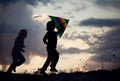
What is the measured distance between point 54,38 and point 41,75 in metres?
1.98

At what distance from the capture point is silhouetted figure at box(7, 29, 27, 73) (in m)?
14.4

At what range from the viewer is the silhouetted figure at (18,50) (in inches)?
567

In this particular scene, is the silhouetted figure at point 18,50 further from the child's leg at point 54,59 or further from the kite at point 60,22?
the child's leg at point 54,59

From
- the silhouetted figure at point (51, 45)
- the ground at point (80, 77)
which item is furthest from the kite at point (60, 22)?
the ground at point (80, 77)

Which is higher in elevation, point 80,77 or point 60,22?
point 60,22

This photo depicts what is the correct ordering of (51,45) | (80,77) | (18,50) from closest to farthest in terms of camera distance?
(80,77) < (51,45) < (18,50)

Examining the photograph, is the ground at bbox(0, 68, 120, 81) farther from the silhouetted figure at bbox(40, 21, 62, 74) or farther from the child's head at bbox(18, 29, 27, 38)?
the child's head at bbox(18, 29, 27, 38)

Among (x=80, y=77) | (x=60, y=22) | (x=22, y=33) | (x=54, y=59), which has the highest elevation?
(x=60, y=22)

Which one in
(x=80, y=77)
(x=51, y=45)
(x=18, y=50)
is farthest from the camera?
(x=18, y=50)

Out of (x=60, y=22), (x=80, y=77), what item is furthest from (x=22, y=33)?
(x=80, y=77)

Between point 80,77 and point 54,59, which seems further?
point 54,59

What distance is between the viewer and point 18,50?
47.3ft

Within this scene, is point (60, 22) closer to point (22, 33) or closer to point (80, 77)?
point (22, 33)

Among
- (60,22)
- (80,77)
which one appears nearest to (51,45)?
(60,22)
